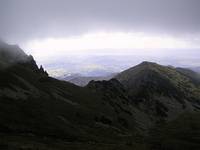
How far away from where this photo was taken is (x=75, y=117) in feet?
319

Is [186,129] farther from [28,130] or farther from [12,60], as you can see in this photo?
[12,60]

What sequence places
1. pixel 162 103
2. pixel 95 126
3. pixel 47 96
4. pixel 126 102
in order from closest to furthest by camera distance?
pixel 95 126
pixel 47 96
pixel 126 102
pixel 162 103

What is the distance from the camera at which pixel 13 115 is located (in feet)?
253

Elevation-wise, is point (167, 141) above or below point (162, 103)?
above

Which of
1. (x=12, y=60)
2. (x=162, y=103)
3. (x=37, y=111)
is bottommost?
(x=162, y=103)

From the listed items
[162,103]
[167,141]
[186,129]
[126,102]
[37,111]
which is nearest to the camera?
[167,141]

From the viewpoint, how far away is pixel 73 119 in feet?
311

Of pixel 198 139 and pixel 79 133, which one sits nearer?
pixel 198 139

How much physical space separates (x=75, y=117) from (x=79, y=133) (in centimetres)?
1798

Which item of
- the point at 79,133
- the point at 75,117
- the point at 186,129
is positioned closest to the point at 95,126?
the point at 75,117

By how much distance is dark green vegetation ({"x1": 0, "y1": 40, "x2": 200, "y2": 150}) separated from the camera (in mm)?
58812

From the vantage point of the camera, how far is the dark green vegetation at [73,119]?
193 feet

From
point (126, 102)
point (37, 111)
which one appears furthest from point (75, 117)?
point (126, 102)

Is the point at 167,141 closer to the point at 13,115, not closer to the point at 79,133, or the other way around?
the point at 79,133
